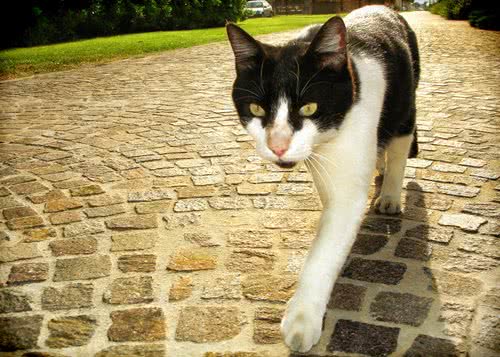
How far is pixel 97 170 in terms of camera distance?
4238mm

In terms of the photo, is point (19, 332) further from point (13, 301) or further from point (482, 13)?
point (482, 13)

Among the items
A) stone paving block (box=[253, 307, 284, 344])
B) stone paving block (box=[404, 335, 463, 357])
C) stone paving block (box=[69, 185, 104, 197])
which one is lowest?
stone paving block (box=[404, 335, 463, 357])

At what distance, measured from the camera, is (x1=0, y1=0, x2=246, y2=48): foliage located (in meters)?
15.3

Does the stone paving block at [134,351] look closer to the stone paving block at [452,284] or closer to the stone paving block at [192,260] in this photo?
the stone paving block at [192,260]

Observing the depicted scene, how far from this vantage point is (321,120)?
7.86 ft

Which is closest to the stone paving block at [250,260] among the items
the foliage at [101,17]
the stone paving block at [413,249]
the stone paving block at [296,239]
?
the stone paving block at [296,239]

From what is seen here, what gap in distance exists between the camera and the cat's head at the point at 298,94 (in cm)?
231

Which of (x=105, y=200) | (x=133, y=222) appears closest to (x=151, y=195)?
(x=105, y=200)

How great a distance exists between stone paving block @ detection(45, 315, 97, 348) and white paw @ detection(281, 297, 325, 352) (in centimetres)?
91

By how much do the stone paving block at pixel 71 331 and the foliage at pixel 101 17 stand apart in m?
12.3

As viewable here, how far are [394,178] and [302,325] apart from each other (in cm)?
160

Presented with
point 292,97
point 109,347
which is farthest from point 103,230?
point 292,97

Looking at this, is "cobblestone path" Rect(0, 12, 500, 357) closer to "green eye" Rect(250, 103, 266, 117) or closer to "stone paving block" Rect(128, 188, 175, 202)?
"stone paving block" Rect(128, 188, 175, 202)

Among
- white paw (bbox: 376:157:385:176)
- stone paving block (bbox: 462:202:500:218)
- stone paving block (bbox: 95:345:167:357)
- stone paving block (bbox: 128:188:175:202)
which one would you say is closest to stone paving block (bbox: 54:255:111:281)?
stone paving block (bbox: 95:345:167:357)
